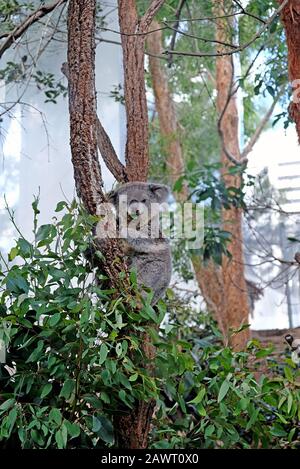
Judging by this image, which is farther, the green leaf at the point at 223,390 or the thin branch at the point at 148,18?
the thin branch at the point at 148,18

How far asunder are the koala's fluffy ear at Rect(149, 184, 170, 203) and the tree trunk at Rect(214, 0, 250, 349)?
201 cm

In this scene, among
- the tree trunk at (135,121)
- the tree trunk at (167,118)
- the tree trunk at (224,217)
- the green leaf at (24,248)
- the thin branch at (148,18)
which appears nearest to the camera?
the green leaf at (24,248)

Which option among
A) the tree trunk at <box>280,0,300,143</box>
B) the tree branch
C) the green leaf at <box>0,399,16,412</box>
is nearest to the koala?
the tree branch

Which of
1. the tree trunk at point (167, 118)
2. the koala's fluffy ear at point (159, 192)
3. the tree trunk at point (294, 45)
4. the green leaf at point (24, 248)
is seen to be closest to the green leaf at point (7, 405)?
the green leaf at point (24, 248)

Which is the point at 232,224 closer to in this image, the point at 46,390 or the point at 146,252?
the point at 146,252

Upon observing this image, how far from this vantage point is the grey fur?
9.77 ft

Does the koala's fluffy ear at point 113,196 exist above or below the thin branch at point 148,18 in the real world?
below

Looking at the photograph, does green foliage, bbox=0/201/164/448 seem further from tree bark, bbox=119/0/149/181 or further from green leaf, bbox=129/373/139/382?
tree bark, bbox=119/0/149/181

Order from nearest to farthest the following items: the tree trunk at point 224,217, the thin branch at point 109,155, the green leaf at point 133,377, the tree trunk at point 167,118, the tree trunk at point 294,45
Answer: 1. the green leaf at point 133,377
2. the thin branch at point 109,155
3. the tree trunk at point 294,45
4. the tree trunk at point 224,217
5. the tree trunk at point 167,118

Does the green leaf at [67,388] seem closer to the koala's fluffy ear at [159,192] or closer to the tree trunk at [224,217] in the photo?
the koala's fluffy ear at [159,192]

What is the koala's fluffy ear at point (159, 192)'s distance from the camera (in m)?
3.22

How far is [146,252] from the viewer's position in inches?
120

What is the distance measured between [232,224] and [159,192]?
285 cm

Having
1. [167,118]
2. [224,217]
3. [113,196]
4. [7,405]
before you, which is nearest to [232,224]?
[224,217]
